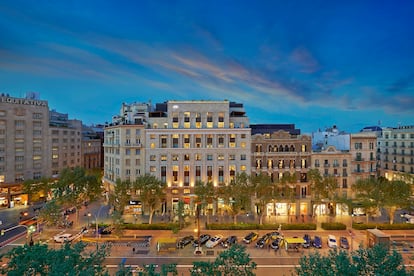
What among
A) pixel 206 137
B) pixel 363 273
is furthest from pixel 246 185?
pixel 363 273

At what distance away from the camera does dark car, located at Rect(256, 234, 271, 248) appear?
45.0 meters

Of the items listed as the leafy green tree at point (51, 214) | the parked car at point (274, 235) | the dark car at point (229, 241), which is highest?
the leafy green tree at point (51, 214)

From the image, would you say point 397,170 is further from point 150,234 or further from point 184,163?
point 150,234

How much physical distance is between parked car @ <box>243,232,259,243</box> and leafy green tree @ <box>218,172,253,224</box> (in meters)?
6.76

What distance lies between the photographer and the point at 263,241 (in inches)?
1812

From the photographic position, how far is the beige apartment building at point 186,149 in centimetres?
6781

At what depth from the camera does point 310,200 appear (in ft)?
214

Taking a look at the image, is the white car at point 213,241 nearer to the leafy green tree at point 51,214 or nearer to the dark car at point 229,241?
the dark car at point 229,241

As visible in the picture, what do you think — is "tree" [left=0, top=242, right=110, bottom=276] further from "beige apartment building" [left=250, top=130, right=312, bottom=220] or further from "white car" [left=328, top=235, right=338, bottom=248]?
"beige apartment building" [left=250, top=130, right=312, bottom=220]

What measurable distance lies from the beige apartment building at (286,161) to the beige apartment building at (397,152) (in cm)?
3274

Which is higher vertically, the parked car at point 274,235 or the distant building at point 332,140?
the distant building at point 332,140

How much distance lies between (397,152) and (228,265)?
85.2 m

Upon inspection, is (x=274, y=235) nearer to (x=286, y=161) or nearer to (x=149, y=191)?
(x=286, y=161)

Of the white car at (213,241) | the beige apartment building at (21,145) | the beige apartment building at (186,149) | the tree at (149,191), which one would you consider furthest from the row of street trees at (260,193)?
the beige apartment building at (21,145)
